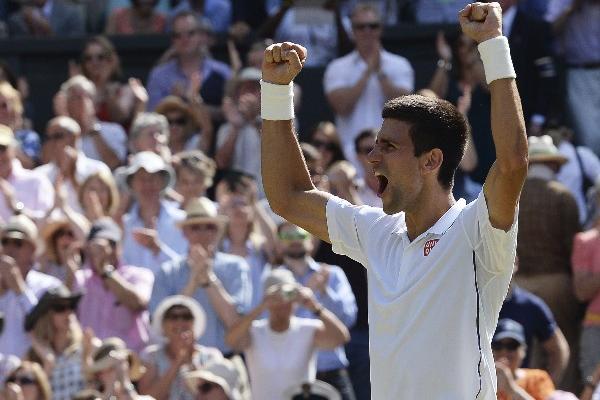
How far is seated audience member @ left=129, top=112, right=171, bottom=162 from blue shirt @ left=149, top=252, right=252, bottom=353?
5.66 ft

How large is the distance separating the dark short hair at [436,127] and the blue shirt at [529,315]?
525 cm

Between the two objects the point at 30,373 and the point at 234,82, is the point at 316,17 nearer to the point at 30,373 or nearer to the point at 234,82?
the point at 234,82

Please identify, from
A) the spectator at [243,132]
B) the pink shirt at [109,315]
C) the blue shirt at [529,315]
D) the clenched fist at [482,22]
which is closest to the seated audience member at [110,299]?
the pink shirt at [109,315]

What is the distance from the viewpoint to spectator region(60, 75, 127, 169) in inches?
471

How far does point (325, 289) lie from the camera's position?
9.69 metres

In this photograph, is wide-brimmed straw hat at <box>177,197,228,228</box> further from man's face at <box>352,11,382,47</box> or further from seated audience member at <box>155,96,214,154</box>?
man's face at <box>352,11,382,47</box>

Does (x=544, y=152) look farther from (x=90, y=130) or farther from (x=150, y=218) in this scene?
(x=90, y=130)

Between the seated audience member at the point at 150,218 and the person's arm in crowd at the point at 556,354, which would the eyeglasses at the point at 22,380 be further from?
the person's arm in crowd at the point at 556,354

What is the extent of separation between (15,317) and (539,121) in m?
5.46

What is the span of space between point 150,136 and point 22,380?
9.93 ft

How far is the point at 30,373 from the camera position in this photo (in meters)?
8.74

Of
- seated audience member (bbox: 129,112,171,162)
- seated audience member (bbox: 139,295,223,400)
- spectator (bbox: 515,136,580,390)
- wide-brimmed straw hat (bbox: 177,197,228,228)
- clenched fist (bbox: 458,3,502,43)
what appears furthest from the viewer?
seated audience member (bbox: 129,112,171,162)

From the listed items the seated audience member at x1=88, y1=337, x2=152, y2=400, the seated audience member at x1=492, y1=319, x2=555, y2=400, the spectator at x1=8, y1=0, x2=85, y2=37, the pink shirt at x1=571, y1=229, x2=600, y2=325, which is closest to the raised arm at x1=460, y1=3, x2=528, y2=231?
the seated audience member at x1=492, y1=319, x2=555, y2=400

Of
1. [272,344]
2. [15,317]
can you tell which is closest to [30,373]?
[15,317]
